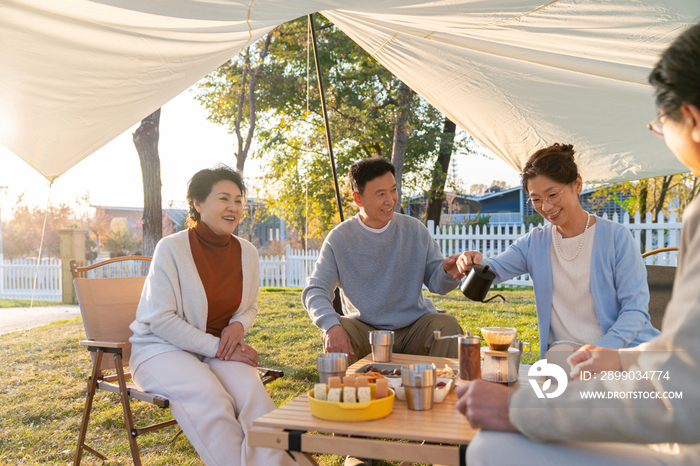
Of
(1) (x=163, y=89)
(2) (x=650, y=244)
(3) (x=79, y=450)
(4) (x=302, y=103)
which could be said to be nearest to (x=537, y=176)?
(1) (x=163, y=89)

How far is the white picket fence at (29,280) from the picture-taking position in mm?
11008

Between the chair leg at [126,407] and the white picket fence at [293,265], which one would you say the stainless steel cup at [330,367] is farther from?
the white picket fence at [293,265]

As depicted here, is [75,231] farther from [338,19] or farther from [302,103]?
[338,19]

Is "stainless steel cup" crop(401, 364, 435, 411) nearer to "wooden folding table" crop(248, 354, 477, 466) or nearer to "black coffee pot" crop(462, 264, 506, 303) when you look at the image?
"wooden folding table" crop(248, 354, 477, 466)

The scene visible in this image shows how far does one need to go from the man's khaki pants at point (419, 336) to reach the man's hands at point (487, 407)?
1700mm

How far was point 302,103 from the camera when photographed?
43.0 feet

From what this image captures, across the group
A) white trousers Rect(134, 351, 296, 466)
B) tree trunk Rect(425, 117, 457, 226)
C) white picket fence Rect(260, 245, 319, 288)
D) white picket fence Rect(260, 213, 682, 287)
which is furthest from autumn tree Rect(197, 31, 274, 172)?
white trousers Rect(134, 351, 296, 466)

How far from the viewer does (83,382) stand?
4.66 m

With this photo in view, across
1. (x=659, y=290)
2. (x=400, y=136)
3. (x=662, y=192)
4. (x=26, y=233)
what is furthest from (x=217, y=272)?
(x=26, y=233)

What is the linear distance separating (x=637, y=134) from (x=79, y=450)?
4062mm

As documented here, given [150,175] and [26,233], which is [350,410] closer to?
[150,175]

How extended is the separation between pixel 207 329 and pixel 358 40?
2.10 m

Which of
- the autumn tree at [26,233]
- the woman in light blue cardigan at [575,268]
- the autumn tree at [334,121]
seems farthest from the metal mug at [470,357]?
the autumn tree at [26,233]

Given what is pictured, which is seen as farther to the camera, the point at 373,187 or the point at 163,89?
the point at 373,187
